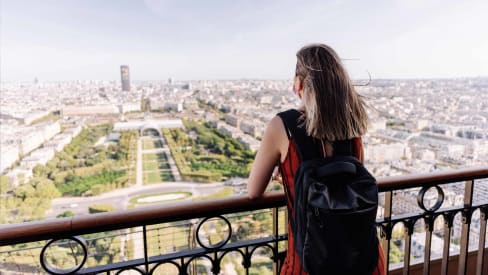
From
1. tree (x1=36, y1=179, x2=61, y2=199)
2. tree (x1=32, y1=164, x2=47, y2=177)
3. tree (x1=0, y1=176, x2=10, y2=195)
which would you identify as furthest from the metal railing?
tree (x1=0, y1=176, x2=10, y2=195)

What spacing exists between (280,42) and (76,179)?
505 inches

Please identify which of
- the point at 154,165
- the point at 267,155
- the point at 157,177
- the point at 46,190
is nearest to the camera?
the point at 267,155

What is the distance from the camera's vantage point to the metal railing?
82 centimetres

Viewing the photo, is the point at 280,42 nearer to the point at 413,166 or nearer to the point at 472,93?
the point at 413,166

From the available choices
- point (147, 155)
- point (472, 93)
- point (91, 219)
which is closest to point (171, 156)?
point (147, 155)

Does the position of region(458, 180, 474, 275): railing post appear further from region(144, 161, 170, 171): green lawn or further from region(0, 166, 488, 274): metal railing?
region(144, 161, 170, 171): green lawn

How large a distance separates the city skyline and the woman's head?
811 cm

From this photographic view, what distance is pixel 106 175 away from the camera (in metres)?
16.6

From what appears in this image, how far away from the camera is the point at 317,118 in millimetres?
746

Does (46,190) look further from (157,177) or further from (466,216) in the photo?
(466,216)

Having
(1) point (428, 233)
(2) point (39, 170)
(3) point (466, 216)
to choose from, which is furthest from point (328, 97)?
(2) point (39, 170)

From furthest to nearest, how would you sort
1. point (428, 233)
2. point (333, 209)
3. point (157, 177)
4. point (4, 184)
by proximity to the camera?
point (157, 177), point (4, 184), point (428, 233), point (333, 209)

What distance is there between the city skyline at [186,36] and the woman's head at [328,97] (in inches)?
319

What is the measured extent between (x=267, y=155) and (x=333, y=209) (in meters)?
0.22
